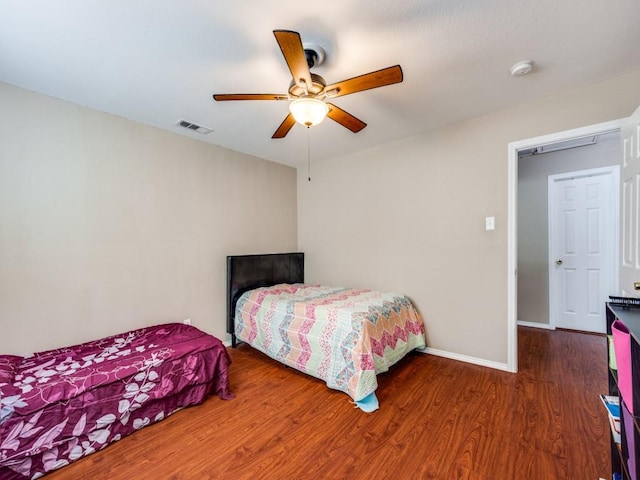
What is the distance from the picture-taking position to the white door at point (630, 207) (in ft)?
5.44

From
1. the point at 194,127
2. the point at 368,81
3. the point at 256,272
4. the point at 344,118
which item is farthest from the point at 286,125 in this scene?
the point at 256,272

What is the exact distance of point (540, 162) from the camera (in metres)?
4.02

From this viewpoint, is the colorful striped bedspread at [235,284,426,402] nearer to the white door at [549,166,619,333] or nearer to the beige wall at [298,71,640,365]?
the beige wall at [298,71,640,365]

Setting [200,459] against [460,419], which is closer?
[200,459]

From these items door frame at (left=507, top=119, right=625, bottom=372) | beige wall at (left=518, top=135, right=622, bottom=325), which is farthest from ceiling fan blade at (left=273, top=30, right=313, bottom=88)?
beige wall at (left=518, top=135, right=622, bottom=325)

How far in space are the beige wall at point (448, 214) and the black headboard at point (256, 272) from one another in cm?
57

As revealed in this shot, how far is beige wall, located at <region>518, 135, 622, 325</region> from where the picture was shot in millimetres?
3939

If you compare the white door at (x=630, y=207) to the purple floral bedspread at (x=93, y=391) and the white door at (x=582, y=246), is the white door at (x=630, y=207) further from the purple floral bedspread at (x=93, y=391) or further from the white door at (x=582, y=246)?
the purple floral bedspread at (x=93, y=391)

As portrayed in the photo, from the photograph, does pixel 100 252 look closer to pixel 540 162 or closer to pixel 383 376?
pixel 383 376

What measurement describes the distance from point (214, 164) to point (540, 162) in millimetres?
4316

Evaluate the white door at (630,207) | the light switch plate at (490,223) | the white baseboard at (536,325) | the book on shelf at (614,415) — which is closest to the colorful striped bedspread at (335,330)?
the light switch plate at (490,223)

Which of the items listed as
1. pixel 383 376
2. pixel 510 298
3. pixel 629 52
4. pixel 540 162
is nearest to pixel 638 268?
pixel 510 298

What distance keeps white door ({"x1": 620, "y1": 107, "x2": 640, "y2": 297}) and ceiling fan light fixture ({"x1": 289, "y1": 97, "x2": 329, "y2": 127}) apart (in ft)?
6.04

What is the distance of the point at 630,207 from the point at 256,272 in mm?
3319
